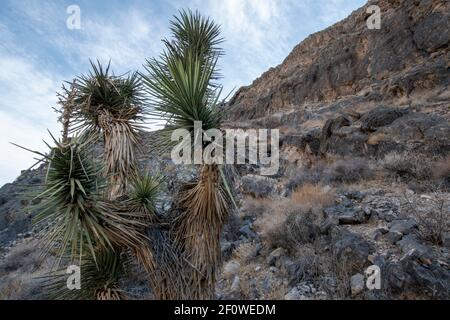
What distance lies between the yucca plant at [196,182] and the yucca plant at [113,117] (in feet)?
3.18

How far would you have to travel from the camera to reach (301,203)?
7461 millimetres

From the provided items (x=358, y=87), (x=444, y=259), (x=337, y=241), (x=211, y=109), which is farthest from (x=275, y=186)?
(x=358, y=87)

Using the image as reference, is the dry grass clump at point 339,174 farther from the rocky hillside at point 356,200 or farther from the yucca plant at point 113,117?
the yucca plant at point 113,117

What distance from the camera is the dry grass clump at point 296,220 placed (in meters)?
6.09

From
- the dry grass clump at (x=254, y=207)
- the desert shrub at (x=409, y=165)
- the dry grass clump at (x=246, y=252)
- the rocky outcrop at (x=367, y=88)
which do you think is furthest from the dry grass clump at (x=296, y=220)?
the rocky outcrop at (x=367, y=88)

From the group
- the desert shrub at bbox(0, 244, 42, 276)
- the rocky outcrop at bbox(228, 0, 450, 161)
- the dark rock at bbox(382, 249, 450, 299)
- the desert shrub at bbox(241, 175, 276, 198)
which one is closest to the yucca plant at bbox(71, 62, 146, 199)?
the rocky outcrop at bbox(228, 0, 450, 161)

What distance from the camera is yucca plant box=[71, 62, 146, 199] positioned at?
14.6ft

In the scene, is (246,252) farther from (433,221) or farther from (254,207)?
(433,221)

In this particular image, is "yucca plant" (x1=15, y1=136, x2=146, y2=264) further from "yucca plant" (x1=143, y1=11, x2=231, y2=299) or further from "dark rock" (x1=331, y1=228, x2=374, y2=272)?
"dark rock" (x1=331, y1=228, x2=374, y2=272)

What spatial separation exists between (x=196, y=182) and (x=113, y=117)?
5.94ft

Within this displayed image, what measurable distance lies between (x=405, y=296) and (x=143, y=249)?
3.45m

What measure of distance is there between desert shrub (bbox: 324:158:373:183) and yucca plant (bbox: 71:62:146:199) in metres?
6.35
